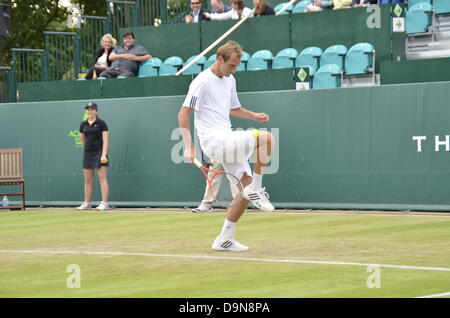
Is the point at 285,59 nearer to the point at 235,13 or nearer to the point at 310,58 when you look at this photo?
the point at 310,58

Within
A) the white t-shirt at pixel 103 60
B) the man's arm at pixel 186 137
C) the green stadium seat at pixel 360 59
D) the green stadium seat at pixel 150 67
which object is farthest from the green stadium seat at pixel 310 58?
the man's arm at pixel 186 137

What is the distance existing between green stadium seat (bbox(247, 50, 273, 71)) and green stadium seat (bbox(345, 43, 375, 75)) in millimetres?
1875

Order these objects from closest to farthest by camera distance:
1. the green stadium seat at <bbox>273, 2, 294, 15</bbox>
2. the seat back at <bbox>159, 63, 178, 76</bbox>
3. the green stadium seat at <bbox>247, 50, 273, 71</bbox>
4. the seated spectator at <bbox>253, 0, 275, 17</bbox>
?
1. the green stadium seat at <bbox>247, 50, 273, 71</bbox>
2. the seated spectator at <bbox>253, 0, 275, 17</bbox>
3. the seat back at <bbox>159, 63, 178, 76</bbox>
4. the green stadium seat at <bbox>273, 2, 294, 15</bbox>

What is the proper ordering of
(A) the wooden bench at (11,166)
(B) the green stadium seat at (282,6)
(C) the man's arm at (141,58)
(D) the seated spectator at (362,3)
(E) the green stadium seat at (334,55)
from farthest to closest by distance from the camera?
(B) the green stadium seat at (282,6), (C) the man's arm at (141,58), (D) the seated spectator at (362,3), (A) the wooden bench at (11,166), (E) the green stadium seat at (334,55)

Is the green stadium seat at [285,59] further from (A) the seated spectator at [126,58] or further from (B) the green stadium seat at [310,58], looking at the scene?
(A) the seated spectator at [126,58]

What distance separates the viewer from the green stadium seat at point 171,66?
22.8 m

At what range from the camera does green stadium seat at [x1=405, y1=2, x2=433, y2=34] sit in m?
20.2

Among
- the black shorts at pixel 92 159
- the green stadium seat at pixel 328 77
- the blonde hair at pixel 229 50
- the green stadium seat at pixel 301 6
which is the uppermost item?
the green stadium seat at pixel 301 6

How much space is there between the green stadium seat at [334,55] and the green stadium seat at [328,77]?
51 centimetres

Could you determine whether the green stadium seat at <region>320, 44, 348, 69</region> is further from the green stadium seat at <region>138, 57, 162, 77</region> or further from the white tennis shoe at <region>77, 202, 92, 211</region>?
the white tennis shoe at <region>77, 202, 92, 211</region>

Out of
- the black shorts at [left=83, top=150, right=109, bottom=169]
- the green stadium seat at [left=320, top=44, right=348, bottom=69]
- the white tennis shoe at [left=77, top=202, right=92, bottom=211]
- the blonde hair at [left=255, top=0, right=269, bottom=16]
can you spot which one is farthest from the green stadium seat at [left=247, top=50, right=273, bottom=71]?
the white tennis shoe at [left=77, top=202, right=92, bottom=211]
